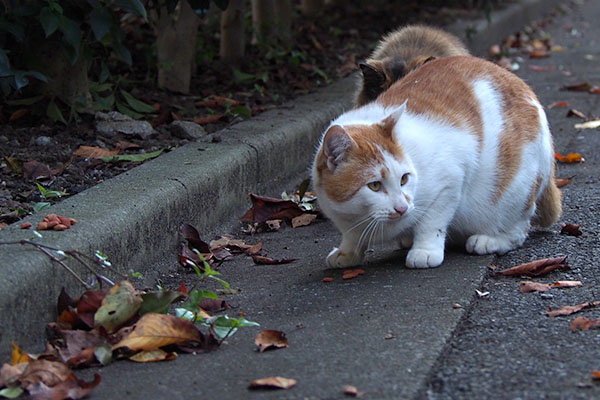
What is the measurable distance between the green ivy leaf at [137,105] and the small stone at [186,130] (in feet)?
1.00

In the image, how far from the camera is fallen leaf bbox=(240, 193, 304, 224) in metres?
4.20

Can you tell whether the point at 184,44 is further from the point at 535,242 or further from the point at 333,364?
the point at 333,364

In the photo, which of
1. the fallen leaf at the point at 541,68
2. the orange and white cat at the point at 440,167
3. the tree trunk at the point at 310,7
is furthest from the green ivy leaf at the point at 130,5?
the fallen leaf at the point at 541,68

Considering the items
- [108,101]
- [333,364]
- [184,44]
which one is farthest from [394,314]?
[184,44]

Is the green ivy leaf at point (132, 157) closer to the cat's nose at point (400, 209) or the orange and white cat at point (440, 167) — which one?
the orange and white cat at point (440, 167)

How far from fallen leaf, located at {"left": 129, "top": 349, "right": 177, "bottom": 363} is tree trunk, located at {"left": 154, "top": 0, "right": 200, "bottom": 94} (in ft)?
10.4

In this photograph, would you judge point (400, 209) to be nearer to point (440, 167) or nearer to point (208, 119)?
point (440, 167)

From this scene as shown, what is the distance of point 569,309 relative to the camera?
282cm

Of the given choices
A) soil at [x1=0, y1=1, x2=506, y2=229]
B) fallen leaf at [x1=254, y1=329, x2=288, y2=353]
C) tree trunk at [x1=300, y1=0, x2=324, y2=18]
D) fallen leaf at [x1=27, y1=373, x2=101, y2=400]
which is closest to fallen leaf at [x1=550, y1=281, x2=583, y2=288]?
fallen leaf at [x1=254, y1=329, x2=288, y2=353]

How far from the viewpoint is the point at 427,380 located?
7.52 feet

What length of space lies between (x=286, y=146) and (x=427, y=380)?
8.62 feet

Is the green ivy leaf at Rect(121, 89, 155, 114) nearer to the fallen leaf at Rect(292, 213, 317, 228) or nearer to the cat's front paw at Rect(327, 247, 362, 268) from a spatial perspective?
the fallen leaf at Rect(292, 213, 317, 228)

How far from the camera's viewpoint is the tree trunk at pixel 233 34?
20.3ft

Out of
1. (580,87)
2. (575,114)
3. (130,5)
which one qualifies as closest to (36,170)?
(130,5)
